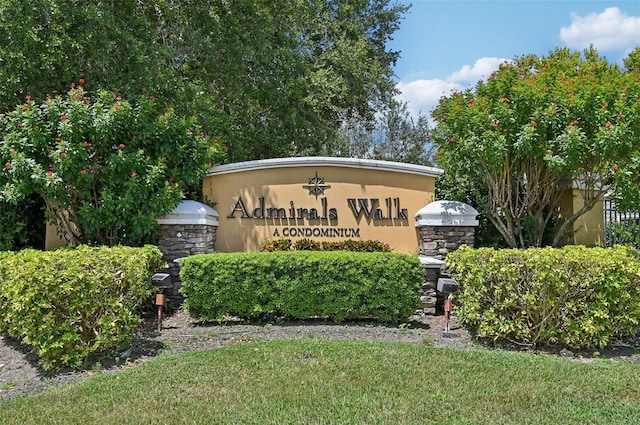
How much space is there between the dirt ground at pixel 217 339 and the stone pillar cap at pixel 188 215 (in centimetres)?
186

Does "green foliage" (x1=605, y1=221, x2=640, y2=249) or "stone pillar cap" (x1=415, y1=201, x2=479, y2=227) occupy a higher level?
"stone pillar cap" (x1=415, y1=201, x2=479, y2=227)

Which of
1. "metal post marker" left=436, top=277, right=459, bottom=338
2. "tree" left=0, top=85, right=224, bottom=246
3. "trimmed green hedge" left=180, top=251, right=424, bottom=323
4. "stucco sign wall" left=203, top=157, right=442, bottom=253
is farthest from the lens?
"stucco sign wall" left=203, top=157, right=442, bottom=253

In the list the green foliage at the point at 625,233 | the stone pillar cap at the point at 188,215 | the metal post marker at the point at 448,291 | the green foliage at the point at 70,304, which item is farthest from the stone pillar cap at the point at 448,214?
the green foliage at the point at 70,304

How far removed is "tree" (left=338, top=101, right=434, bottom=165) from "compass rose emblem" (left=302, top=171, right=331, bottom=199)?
12.2 m

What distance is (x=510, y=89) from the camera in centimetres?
838

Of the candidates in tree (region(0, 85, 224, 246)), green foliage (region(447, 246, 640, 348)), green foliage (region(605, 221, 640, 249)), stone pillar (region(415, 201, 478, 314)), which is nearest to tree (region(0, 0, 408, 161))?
tree (region(0, 85, 224, 246))

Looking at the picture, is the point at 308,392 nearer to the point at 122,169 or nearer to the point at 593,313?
the point at 593,313

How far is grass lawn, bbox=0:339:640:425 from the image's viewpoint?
4.22 metres

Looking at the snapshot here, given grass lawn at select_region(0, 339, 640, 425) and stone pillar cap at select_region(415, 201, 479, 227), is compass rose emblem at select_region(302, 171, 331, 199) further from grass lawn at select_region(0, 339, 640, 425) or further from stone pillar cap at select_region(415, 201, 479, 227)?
grass lawn at select_region(0, 339, 640, 425)

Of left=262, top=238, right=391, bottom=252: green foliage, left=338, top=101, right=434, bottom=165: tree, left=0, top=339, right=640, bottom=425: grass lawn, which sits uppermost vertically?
left=338, top=101, right=434, bottom=165: tree

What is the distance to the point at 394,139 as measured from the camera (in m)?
22.8

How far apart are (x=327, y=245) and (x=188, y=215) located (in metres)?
2.61

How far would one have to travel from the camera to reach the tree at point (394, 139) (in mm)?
22156

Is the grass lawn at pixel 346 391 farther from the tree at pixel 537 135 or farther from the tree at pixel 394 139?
the tree at pixel 394 139
